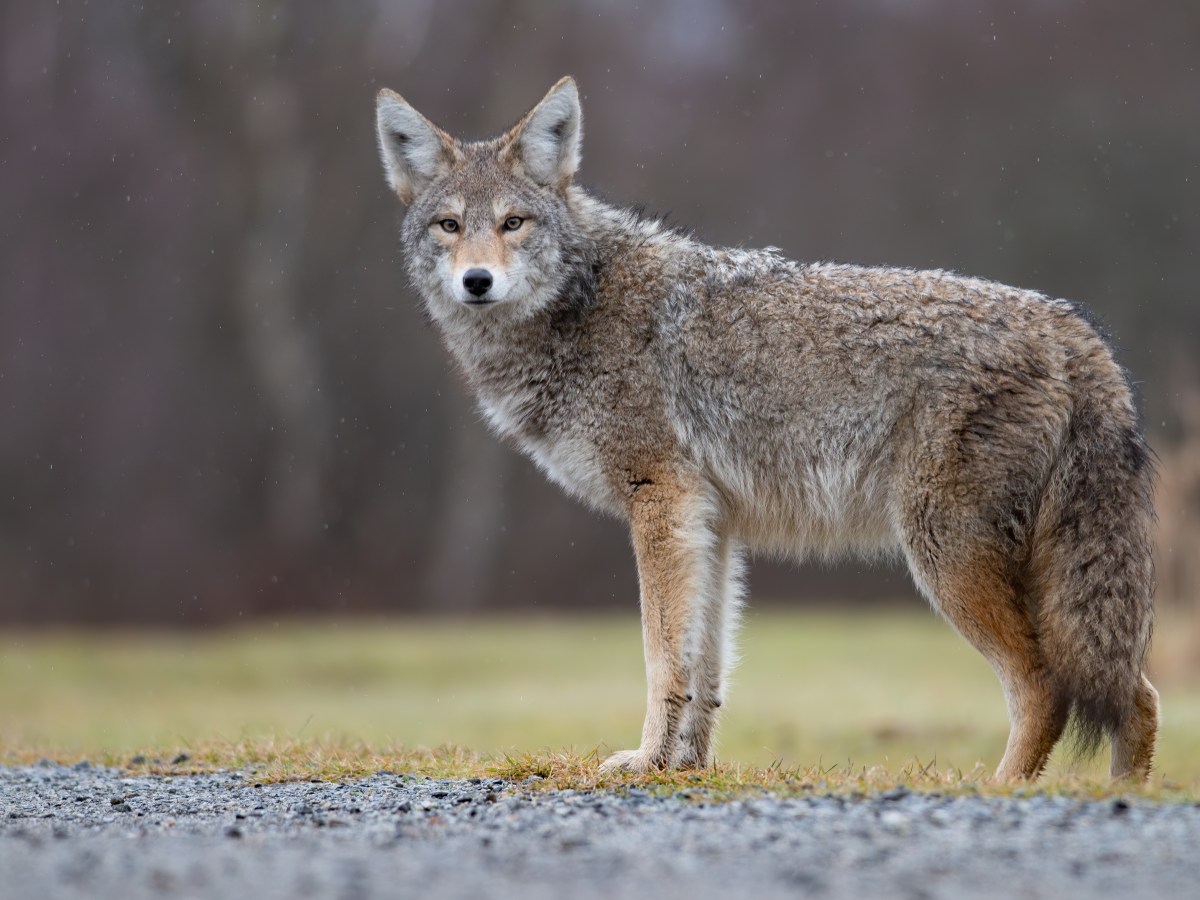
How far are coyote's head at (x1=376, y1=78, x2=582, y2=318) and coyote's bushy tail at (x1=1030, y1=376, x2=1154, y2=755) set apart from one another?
2.40m

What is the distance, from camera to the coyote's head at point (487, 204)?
257 inches

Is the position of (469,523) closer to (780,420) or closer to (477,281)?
(477,281)

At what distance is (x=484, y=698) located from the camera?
14727mm

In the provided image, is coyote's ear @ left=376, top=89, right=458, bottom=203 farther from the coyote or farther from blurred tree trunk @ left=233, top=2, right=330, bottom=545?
blurred tree trunk @ left=233, top=2, right=330, bottom=545

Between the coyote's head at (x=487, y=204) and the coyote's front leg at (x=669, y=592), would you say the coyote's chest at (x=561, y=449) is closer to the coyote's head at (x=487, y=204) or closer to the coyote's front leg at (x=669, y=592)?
the coyote's front leg at (x=669, y=592)

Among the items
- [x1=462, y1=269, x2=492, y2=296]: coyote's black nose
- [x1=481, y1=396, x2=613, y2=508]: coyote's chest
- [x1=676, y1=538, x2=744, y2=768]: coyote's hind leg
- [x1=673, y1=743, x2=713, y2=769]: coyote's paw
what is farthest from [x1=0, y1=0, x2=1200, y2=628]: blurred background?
[x1=673, y1=743, x2=713, y2=769]: coyote's paw

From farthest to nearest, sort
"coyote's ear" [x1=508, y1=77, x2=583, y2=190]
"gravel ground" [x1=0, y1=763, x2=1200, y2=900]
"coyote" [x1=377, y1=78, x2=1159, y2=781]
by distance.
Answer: "coyote's ear" [x1=508, y1=77, x2=583, y2=190] → "coyote" [x1=377, y1=78, x2=1159, y2=781] → "gravel ground" [x1=0, y1=763, x2=1200, y2=900]

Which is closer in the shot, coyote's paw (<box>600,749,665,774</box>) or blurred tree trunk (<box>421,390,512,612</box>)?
coyote's paw (<box>600,749,665,774</box>)

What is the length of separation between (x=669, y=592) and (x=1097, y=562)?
1.72 metres

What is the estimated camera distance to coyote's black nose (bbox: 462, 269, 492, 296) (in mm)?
6316

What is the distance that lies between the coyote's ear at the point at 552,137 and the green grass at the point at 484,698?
109 inches

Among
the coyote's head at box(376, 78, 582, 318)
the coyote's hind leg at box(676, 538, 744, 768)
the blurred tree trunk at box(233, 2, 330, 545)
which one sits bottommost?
the coyote's hind leg at box(676, 538, 744, 768)

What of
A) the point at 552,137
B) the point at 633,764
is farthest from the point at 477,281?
the point at 633,764

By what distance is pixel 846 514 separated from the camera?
20.4 ft
